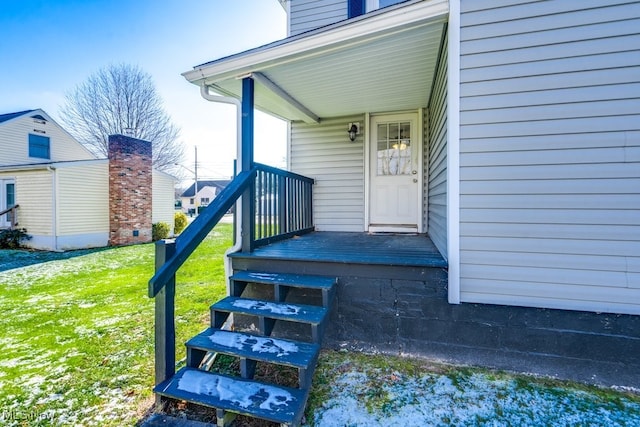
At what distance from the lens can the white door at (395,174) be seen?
464 centimetres

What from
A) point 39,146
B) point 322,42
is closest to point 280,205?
point 322,42

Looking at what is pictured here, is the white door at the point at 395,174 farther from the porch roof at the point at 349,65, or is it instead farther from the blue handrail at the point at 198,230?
the blue handrail at the point at 198,230

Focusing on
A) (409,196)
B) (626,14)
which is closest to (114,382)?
(409,196)

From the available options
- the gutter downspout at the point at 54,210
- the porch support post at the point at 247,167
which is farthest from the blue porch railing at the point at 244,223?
the gutter downspout at the point at 54,210

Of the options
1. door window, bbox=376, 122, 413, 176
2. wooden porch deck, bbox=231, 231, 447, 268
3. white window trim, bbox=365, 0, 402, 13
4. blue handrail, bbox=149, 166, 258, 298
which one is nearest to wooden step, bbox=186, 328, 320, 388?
blue handrail, bbox=149, 166, 258, 298

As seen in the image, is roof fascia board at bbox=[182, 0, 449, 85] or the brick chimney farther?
the brick chimney

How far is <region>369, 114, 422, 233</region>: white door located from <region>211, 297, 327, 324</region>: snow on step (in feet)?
9.06

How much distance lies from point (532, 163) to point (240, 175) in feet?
8.11

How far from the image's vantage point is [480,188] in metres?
2.28

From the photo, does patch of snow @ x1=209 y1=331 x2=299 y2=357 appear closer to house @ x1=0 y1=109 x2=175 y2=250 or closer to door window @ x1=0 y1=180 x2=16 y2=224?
house @ x1=0 y1=109 x2=175 y2=250

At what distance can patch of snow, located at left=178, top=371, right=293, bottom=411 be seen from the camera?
5.51 feet

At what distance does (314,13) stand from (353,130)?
2281 mm

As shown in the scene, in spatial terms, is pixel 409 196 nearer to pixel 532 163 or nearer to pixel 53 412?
pixel 532 163

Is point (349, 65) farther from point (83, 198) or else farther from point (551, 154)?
point (83, 198)
